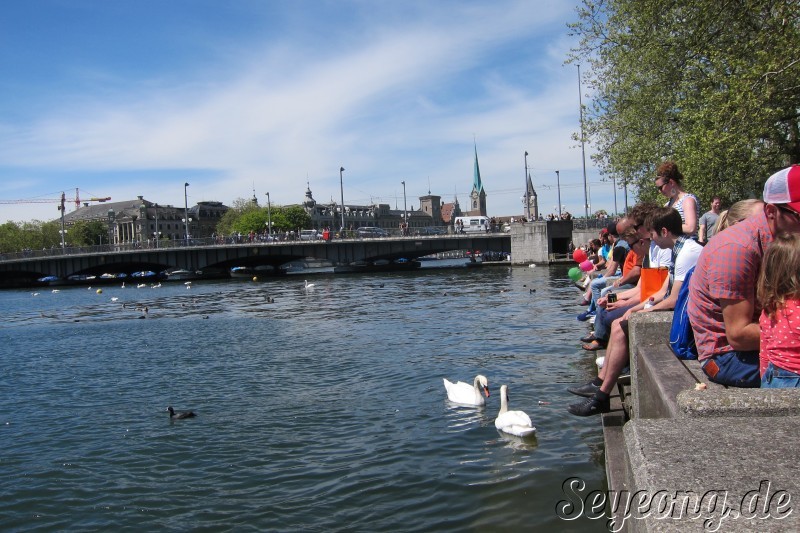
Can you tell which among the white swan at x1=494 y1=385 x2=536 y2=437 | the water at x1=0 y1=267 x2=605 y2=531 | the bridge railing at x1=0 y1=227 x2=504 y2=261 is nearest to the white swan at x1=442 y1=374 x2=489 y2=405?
the water at x1=0 y1=267 x2=605 y2=531

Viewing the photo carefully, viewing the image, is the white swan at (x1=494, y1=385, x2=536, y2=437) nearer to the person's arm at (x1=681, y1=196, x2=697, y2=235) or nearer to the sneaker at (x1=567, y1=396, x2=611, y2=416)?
the sneaker at (x1=567, y1=396, x2=611, y2=416)

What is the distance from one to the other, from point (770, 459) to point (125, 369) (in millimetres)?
15058

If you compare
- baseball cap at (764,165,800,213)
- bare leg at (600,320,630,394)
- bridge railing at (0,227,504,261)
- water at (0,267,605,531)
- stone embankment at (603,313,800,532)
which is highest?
bridge railing at (0,227,504,261)

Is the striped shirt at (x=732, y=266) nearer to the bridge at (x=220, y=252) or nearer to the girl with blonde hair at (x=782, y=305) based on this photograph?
the girl with blonde hair at (x=782, y=305)

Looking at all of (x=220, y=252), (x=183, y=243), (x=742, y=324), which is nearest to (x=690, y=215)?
(x=742, y=324)

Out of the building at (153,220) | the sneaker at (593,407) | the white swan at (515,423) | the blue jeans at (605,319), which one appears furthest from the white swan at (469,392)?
the building at (153,220)

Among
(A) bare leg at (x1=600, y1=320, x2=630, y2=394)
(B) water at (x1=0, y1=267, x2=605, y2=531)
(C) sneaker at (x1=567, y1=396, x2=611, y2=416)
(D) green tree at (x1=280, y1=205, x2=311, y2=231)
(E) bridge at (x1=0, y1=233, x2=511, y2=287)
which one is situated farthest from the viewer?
(D) green tree at (x1=280, y1=205, x2=311, y2=231)

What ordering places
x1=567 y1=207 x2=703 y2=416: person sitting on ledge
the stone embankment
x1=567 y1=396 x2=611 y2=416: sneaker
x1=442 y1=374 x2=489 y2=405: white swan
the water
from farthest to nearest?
x1=442 y1=374 x2=489 y2=405: white swan → x1=567 y1=396 x2=611 y2=416: sneaker → the water → x1=567 y1=207 x2=703 y2=416: person sitting on ledge → the stone embankment

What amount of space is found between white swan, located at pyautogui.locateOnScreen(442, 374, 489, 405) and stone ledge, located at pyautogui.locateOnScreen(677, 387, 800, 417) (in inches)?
235

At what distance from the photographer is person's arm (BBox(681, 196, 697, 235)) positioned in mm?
7477

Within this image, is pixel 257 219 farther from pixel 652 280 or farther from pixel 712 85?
pixel 652 280

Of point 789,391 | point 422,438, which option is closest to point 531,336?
point 422,438

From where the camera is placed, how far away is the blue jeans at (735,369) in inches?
168

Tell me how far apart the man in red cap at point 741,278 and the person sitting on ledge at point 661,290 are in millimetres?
1763
